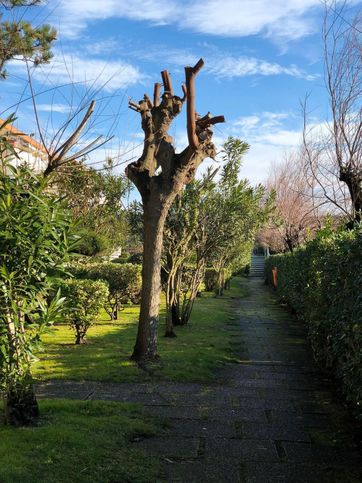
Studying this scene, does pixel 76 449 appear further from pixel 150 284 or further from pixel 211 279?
pixel 211 279

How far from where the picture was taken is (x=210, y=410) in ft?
17.6

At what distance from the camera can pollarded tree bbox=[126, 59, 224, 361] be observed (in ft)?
24.6

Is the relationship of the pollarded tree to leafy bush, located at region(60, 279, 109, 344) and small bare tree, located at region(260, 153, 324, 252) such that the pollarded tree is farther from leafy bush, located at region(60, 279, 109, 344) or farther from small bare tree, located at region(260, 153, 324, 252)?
small bare tree, located at region(260, 153, 324, 252)

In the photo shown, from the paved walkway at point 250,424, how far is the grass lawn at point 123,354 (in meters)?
0.37

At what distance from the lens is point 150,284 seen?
7551 millimetres

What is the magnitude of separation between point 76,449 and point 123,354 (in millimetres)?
4298

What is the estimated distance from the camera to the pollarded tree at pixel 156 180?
295 inches

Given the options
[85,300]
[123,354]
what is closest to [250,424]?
[123,354]

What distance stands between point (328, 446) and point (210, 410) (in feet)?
4.71

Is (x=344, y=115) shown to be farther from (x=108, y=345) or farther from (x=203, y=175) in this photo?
(x=108, y=345)

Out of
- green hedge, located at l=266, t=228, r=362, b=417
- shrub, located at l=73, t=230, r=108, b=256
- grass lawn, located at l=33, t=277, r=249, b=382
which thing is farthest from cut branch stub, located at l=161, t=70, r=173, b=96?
shrub, located at l=73, t=230, r=108, b=256

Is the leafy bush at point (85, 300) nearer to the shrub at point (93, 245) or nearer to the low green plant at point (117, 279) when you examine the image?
the low green plant at point (117, 279)

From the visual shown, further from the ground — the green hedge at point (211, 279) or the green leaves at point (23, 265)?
the green leaves at point (23, 265)

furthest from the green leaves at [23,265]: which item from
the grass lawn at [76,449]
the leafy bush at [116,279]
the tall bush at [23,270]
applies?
the leafy bush at [116,279]
